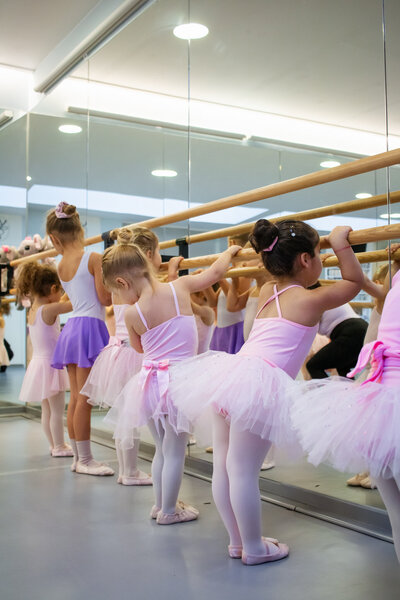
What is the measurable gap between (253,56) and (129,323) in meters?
1.65

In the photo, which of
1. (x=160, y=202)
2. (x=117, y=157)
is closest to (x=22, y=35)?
(x=117, y=157)

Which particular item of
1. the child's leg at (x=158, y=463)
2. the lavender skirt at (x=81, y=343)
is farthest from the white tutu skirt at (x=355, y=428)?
the lavender skirt at (x=81, y=343)

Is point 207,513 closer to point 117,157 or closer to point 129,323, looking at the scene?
point 129,323

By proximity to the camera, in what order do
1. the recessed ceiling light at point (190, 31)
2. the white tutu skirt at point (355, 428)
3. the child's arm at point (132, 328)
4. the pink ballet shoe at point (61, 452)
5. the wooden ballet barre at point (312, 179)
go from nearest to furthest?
the white tutu skirt at point (355, 428) < the wooden ballet barre at point (312, 179) < the child's arm at point (132, 328) < the recessed ceiling light at point (190, 31) < the pink ballet shoe at point (61, 452)

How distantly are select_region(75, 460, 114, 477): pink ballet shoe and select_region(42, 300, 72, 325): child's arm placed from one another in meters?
1.06

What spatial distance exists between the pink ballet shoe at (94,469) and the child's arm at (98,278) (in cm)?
91

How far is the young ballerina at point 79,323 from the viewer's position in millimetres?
3379

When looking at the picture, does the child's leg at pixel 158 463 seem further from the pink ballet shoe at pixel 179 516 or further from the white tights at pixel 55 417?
the white tights at pixel 55 417

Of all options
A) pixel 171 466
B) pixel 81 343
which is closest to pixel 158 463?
pixel 171 466

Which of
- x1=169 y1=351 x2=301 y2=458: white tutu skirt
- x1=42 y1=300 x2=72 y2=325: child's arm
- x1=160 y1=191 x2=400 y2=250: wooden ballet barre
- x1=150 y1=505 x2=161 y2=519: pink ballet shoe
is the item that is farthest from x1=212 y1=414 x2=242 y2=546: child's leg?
x1=42 y1=300 x2=72 y2=325: child's arm

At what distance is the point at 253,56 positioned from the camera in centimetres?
323

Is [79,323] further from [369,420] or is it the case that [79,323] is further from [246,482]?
[369,420]

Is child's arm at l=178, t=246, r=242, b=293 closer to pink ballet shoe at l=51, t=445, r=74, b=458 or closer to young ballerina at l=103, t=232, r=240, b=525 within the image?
young ballerina at l=103, t=232, r=240, b=525

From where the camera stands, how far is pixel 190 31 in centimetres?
370
